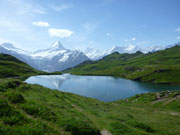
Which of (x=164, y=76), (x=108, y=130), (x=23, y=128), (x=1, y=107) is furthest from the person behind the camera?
(x=164, y=76)

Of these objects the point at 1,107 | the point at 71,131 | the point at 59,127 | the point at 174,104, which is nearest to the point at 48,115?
the point at 59,127

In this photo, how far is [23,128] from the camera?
28.7ft

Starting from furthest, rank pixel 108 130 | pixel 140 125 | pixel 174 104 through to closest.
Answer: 1. pixel 174 104
2. pixel 140 125
3. pixel 108 130

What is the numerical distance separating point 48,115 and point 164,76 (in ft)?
675

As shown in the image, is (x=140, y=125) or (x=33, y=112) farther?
(x=140, y=125)

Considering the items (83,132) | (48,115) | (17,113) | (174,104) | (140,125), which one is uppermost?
(17,113)

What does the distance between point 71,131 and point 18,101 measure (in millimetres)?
7535

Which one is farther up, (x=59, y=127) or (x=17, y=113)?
(x=17, y=113)

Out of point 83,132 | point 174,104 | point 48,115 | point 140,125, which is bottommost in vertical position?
point 174,104

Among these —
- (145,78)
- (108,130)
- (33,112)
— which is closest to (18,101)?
(33,112)

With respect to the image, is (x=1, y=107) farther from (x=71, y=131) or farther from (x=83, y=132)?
(x=83, y=132)

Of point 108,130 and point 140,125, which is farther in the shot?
point 140,125

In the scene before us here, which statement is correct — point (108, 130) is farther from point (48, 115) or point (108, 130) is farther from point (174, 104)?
→ point (174, 104)

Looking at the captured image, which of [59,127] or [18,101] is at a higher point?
[18,101]
